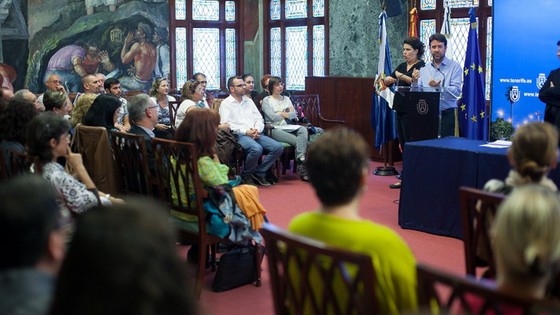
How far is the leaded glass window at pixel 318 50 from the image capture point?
11000 millimetres

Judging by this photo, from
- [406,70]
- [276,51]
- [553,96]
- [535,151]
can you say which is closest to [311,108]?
[406,70]

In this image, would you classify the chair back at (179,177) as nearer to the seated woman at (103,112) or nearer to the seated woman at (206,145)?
the seated woman at (206,145)

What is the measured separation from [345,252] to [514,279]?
1.41ft

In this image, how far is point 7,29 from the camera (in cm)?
955

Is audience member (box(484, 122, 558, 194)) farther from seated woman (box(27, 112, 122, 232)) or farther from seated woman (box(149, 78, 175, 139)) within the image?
seated woman (box(149, 78, 175, 139))

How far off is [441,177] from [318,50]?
6.01 metres

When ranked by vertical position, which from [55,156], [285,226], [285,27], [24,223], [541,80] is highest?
[285,27]

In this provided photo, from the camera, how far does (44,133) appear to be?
3.67m

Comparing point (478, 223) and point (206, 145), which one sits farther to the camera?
point (206, 145)

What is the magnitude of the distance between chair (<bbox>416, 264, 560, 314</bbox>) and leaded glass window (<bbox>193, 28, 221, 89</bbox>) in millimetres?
9886

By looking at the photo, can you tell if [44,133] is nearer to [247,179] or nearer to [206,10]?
[247,179]

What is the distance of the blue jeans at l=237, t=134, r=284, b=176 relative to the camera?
24.8ft

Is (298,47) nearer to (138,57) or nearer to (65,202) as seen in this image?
(138,57)

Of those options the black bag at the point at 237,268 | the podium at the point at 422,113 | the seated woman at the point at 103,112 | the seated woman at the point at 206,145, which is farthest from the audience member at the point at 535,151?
the podium at the point at 422,113
